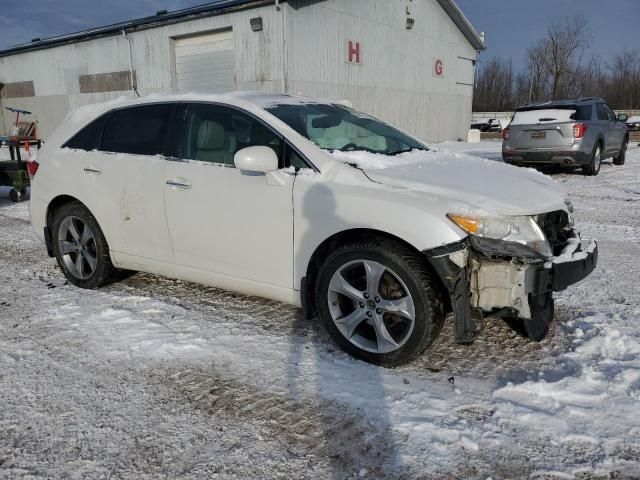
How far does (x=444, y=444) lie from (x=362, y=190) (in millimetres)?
1480

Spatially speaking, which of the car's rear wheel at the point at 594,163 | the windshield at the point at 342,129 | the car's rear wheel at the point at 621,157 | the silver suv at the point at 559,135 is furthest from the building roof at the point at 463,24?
the windshield at the point at 342,129

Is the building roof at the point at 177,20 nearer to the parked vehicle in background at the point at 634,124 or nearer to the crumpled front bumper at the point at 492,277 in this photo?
the parked vehicle in background at the point at 634,124

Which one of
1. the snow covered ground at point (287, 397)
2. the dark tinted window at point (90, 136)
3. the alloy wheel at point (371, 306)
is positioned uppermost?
the dark tinted window at point (90, 136)

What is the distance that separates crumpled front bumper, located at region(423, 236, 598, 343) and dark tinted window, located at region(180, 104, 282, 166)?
146cm

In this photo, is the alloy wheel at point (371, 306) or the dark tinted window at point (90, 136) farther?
the dark tinted window at point (90, 136)

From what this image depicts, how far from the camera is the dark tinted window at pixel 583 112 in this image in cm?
1136

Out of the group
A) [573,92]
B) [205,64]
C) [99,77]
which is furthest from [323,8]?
[573,92]

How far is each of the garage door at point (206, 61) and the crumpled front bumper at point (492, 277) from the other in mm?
15079

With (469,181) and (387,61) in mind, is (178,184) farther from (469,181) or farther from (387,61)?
(387,61)

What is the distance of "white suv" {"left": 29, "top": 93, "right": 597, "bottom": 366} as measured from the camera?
290cm

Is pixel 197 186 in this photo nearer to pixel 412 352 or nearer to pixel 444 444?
pixel 412 352

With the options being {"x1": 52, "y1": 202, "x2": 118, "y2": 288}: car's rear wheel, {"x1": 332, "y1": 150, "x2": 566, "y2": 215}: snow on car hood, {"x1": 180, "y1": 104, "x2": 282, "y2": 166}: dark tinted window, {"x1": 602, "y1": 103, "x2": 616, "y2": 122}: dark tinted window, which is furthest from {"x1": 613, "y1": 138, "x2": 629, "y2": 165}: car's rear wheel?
{"x1": 52, "y1": 202, "x2": 118, "y2": 288}: car's rear wheel

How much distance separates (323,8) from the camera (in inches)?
682

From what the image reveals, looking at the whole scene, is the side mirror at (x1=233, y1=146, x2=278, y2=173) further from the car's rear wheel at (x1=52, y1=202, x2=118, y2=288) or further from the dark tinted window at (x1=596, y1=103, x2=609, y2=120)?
the dark tinted window at (x1=596, y1=103, x2=609, y2=120)
